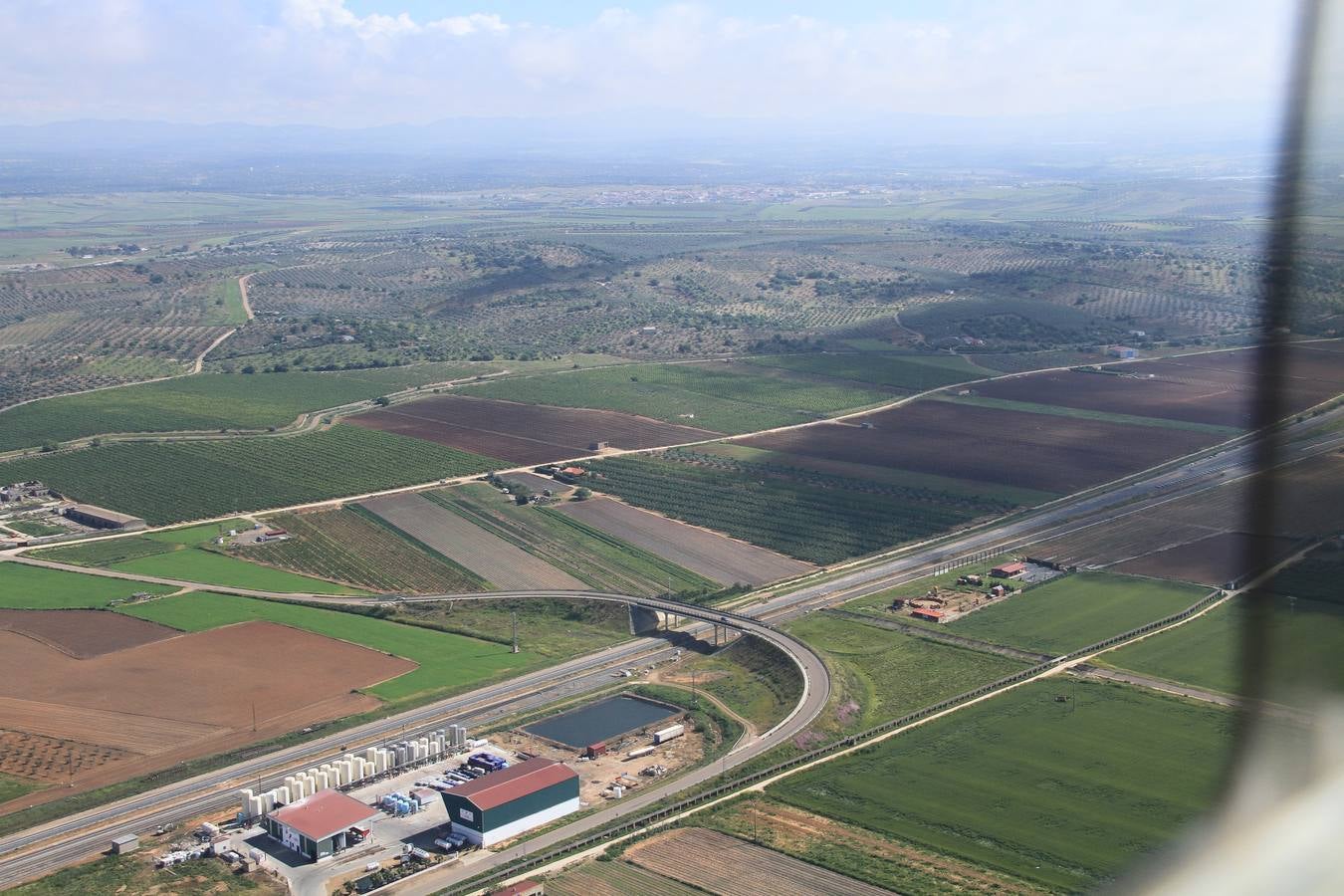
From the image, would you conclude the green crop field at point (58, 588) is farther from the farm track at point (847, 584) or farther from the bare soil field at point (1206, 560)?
the bare soil field at point (1206, 560)

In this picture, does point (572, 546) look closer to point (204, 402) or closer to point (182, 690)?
point (182, 690)

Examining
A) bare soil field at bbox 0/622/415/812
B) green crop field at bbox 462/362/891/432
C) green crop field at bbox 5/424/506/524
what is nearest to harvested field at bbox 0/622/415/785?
bare soil field at bbox 0/622/415/812

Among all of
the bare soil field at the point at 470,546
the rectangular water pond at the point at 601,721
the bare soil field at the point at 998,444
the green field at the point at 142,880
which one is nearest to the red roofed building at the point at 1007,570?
the bare soil field at the point at 998,444

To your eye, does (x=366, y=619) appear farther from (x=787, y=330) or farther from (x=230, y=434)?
(x=787, y=330)

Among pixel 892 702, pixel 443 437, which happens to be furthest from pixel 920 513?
pixel 443 437

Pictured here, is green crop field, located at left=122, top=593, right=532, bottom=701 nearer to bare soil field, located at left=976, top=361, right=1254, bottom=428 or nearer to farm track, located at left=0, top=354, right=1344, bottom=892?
farm track, located at left=0, top=354, right=1344, bottom=892

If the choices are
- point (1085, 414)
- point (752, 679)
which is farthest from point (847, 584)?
point (1085, 414)
